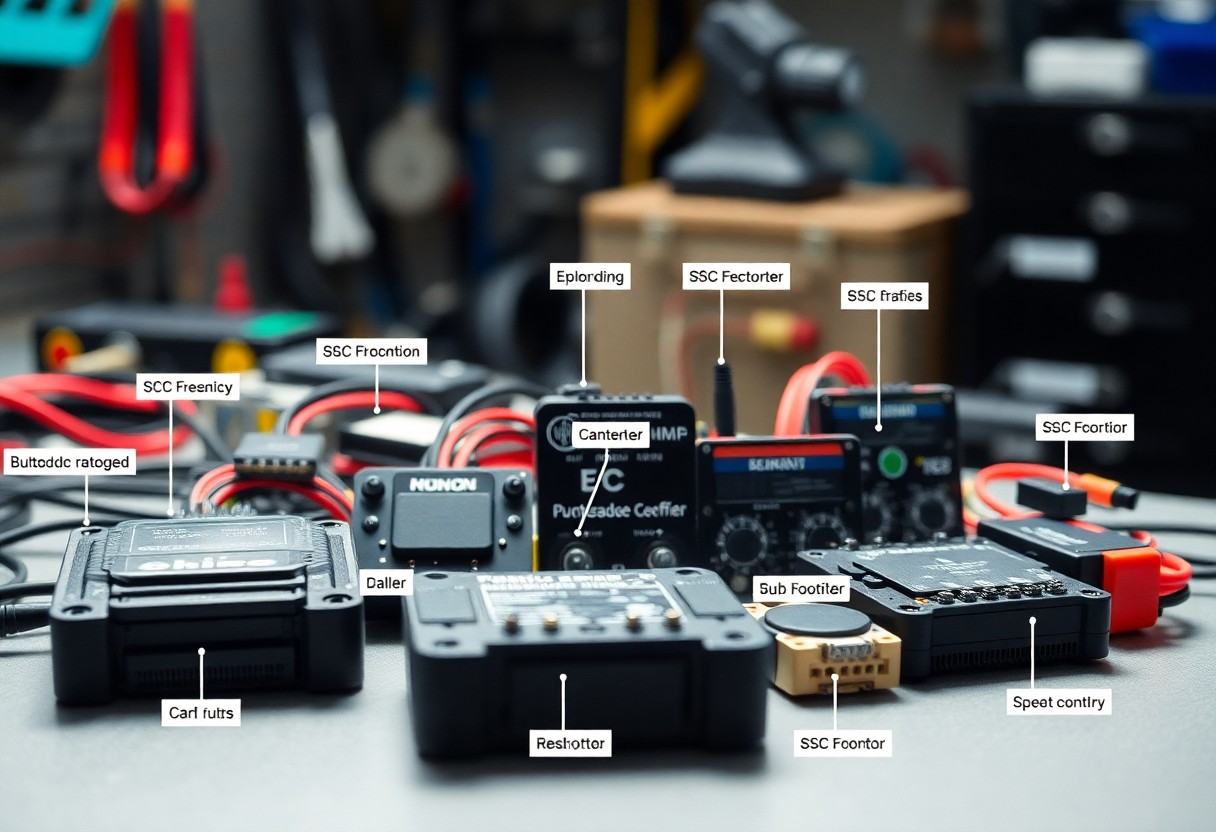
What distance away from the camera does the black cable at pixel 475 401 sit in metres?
1.01

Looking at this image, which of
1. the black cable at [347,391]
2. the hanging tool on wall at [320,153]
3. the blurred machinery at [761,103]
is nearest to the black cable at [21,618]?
the black cable at [347,391]

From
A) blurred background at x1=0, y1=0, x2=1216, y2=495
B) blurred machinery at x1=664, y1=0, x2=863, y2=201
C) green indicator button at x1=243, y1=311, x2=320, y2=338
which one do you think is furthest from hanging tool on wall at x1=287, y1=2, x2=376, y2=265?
green indicator button at x1=243, y1=311, x2=320, y2=338

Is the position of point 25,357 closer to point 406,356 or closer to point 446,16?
point 406,356

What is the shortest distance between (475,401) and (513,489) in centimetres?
16

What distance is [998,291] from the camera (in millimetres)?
2570

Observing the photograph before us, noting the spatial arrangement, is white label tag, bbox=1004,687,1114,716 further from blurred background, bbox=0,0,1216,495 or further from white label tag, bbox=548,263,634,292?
blurred background, bbox=0,0,1216,495

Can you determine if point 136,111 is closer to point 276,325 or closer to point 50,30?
point 276,325

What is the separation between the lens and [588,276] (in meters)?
1.05

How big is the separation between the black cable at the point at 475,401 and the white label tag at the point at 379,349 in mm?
45

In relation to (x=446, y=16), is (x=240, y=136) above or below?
below

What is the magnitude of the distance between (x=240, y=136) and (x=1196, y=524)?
2.39 m

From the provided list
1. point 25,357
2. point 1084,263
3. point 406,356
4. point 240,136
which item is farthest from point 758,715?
point 240,136

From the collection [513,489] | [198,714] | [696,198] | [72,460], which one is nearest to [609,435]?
[513,489]

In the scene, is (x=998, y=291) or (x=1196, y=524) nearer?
(x=1196, y=524)
